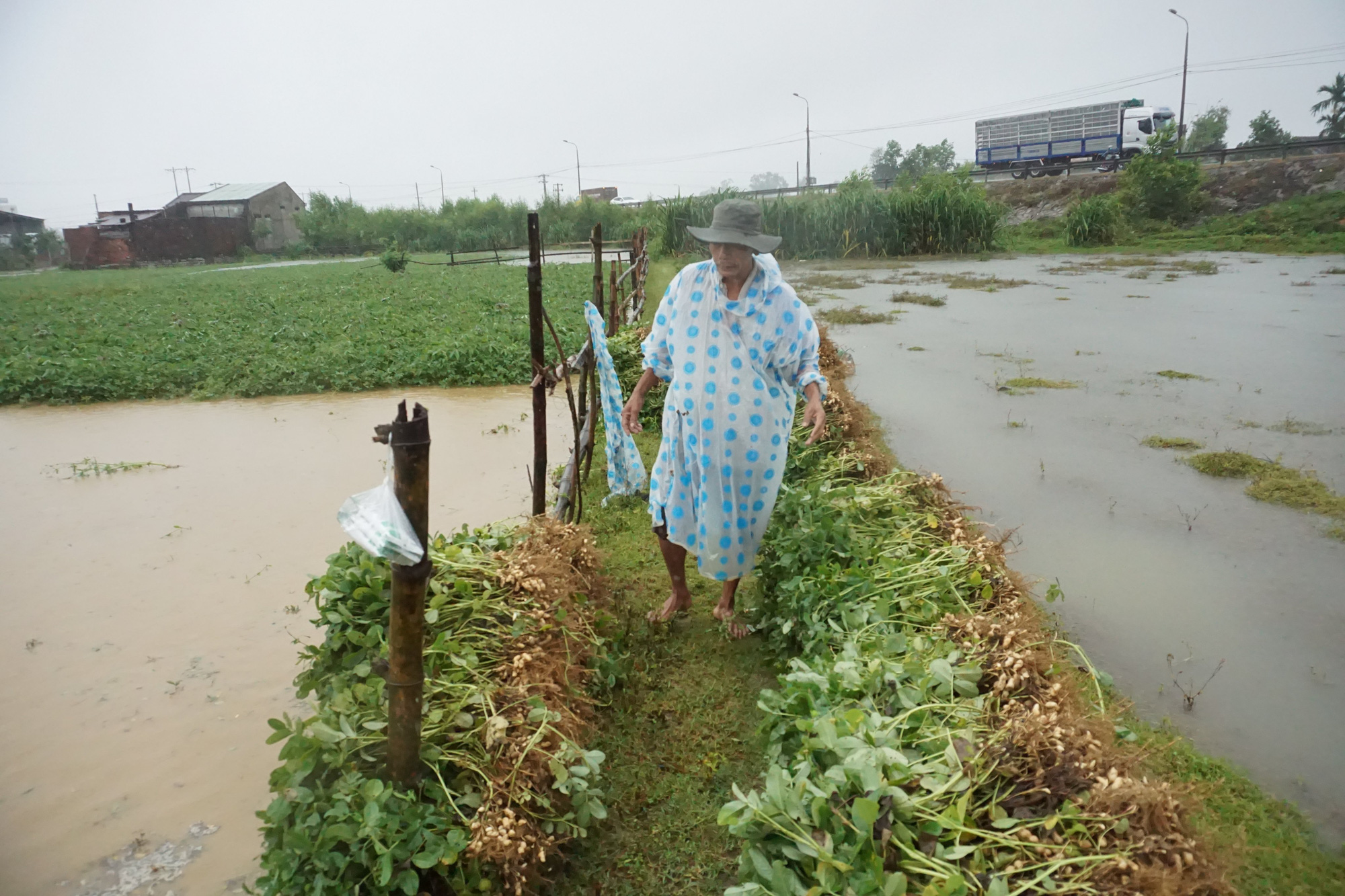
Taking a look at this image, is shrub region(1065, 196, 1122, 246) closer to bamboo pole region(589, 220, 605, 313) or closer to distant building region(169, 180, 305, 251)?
bamboo pole region(589, 220, 605, 313)

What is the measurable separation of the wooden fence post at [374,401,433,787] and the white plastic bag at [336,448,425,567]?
3cm

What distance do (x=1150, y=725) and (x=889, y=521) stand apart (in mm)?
1151

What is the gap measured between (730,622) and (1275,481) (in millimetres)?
4053

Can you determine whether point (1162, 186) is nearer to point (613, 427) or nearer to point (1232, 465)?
point (1232, 465)

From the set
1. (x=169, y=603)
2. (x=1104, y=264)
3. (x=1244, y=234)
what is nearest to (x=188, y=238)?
(x=1104, y=264)

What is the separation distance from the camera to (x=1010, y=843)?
1584mm

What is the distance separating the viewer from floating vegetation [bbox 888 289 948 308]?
13.6 m

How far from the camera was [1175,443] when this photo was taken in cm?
602

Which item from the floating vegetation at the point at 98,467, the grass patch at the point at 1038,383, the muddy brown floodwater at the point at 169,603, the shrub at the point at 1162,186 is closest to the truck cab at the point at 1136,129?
the shrub at the point at 1162,186

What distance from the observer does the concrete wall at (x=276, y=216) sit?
37.5m

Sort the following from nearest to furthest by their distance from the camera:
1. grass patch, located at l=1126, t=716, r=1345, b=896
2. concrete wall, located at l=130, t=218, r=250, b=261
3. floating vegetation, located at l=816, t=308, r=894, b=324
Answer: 1. grass patch, located at l=1126, t=716, r=1345, b=896
2. floating vegetation, located at l=816, t=308, r=894, b=324
3. concrete wall, located at l=130, t=218, r=250, b=261

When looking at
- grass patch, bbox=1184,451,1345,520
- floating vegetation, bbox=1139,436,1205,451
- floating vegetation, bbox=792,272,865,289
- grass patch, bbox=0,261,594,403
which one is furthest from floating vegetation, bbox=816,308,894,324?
grass patch, bbox=1184,451,1345,520

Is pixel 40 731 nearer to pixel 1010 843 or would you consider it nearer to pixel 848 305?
pixel 1010 843

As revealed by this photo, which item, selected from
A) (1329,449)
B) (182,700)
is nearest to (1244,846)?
(182,700)
